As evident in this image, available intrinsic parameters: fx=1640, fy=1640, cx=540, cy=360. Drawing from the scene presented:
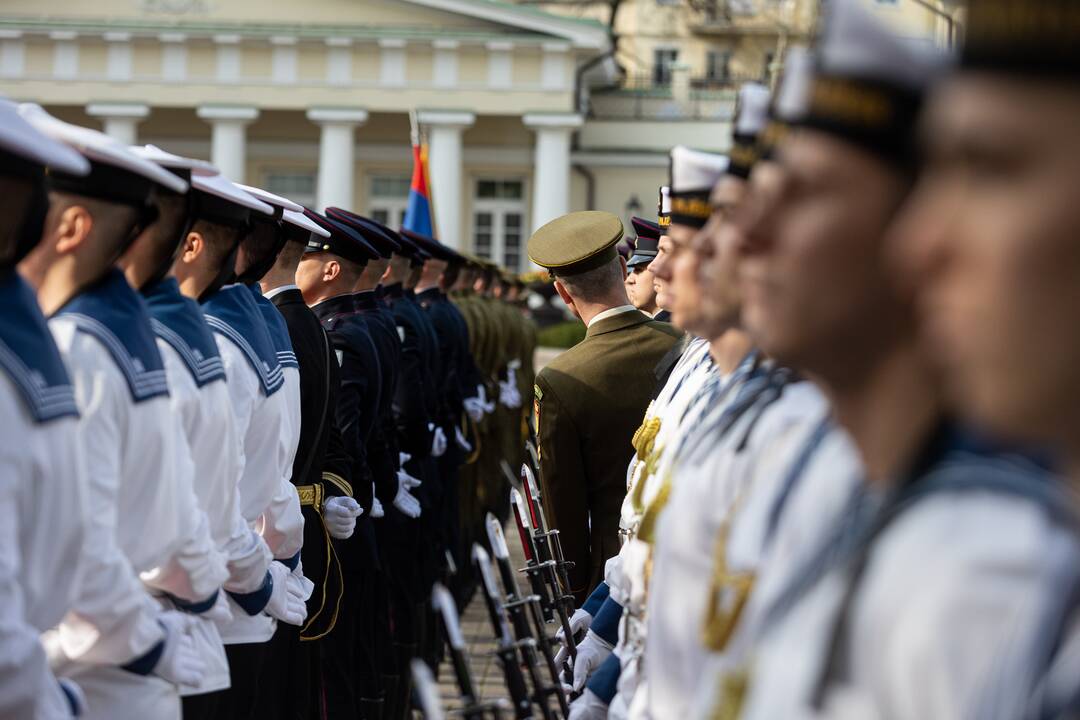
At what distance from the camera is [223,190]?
4.19 meters

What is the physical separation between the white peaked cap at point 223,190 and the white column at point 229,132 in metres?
34.0

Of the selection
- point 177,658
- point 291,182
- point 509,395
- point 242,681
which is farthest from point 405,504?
point 291,182

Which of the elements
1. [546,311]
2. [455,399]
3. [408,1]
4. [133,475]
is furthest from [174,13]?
[133,475]

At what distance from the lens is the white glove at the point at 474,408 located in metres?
10.9

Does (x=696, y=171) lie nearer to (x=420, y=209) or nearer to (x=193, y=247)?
(x=193, y=247)

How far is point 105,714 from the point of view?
334 centimetres

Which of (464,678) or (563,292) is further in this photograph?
(563,292)

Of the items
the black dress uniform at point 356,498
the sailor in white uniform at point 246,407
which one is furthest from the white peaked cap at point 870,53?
the black dress uniform at point 356,498

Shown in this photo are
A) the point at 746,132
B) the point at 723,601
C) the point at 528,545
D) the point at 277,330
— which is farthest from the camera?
the point at 277,330

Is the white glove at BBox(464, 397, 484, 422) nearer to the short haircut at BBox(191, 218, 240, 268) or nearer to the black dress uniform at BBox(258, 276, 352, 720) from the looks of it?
the black dress uniform at BBox(258, 276, 352, 720)

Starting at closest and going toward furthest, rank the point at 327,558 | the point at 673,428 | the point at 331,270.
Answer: the point at 673,428
the point at 327,558
the point at 331,270

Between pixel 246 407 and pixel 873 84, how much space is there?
3.11m

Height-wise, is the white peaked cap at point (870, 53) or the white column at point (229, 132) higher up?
the white peaked cap at point (870, 53)

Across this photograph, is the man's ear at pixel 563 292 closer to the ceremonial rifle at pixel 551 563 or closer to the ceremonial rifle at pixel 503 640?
the ceremonial rifle at pixel 551 563
